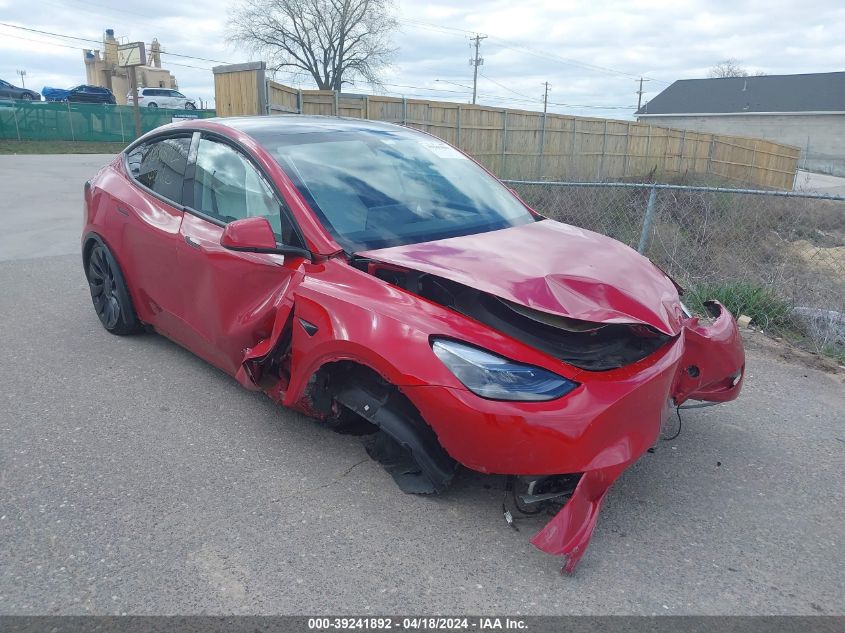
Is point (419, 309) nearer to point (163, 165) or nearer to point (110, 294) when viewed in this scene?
point (163, 165)

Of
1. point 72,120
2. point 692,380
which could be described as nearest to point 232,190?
point 692,380

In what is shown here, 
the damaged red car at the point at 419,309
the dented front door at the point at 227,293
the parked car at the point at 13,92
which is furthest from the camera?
the parked car at the point at 13,92

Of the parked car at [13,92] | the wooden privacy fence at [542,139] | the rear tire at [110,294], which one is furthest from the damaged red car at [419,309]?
the parked car at [13,92]

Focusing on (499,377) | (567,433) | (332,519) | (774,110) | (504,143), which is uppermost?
(774,110)

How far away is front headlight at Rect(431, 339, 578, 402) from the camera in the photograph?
230 centimetres

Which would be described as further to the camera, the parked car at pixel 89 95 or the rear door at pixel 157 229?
the parked car at pixel 89 95

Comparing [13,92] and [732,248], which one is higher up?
[13,92]

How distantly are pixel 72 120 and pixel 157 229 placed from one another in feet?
105

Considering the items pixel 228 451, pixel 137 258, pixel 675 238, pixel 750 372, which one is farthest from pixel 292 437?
pixel 675 238

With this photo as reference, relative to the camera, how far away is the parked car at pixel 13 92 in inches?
1330

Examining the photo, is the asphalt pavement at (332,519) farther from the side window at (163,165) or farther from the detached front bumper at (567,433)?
the side window at (163,165)

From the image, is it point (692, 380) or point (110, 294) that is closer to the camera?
point (692, 380)

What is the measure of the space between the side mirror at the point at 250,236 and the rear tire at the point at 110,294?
6.40 ft

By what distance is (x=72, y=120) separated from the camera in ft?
99.9
